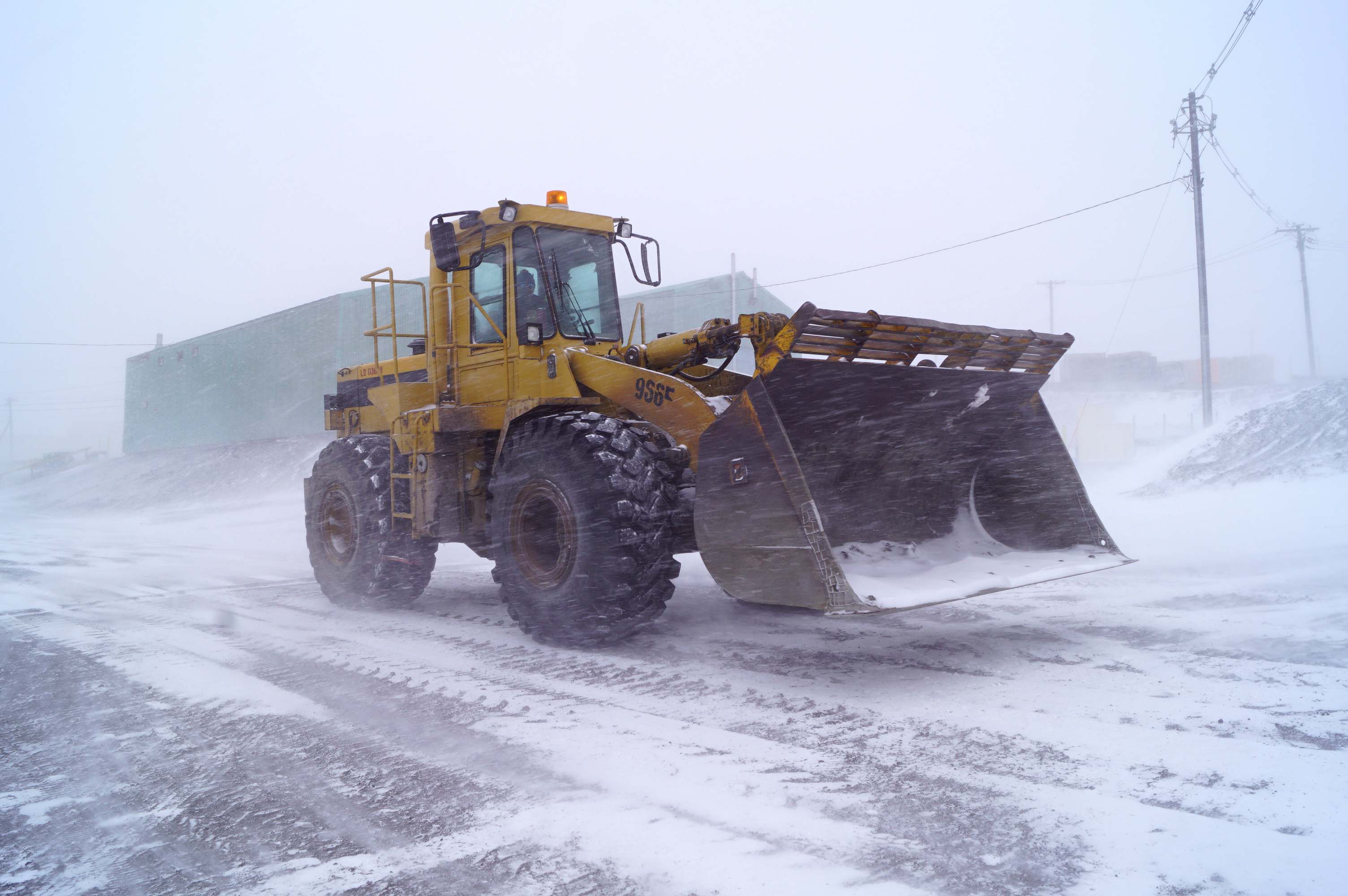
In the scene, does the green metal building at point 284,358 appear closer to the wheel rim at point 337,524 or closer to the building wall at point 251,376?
the building wall at point 251,376

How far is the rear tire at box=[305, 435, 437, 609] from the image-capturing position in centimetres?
672

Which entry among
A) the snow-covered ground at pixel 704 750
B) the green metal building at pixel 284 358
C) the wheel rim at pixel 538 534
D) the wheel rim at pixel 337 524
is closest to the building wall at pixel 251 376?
the green metal building at pixel 284 358

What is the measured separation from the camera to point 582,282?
20.1 ft

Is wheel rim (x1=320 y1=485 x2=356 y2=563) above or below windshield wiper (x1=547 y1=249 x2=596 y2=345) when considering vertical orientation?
below

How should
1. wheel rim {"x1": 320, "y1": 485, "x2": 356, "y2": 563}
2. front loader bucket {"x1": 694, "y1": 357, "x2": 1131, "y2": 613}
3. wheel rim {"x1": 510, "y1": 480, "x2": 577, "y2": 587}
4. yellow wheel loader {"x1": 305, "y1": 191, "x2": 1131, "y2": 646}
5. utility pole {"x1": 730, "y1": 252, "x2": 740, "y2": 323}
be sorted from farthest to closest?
utility pole {"x1": 730, "y1": 252, "x2": 740, "y2": 323}
wheel rim {"x1": 320, "y1": 485, "x2": 356, "y2": 563}
wheel rim {"x1": 510, "y1": 480, "x2": 577, "y2": 587}
yellow wheel loader {"x1": 305, "y1": 191, "x2": 1131, "y2": 646}
front loader bucket {"x1": 694, "y1": 357, "x2": 1131, "y2": 613}

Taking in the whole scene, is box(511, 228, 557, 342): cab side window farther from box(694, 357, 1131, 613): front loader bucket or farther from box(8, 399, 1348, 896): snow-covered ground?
box(8, 399, 1348, 896): snow-covered ground

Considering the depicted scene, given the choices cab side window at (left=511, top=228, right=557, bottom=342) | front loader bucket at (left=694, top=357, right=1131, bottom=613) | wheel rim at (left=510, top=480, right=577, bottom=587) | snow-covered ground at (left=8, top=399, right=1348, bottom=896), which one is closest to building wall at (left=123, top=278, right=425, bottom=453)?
cab side window at (left=511, top=228, right=557, bottom=342)

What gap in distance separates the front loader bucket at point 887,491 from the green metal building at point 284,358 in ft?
60.4

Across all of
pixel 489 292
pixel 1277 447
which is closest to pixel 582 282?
pixel 489 292

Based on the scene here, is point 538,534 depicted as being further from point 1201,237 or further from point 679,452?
point 1201,237

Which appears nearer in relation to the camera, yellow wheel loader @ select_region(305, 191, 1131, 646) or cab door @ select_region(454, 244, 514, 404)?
yellow wheel loader @ select_region(305, 191, 1131, 646)

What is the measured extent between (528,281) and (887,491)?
2720mm

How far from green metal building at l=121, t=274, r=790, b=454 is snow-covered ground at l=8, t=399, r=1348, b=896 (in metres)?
18.4

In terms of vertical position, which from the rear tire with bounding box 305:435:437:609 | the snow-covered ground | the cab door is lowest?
the snow-covered ground
